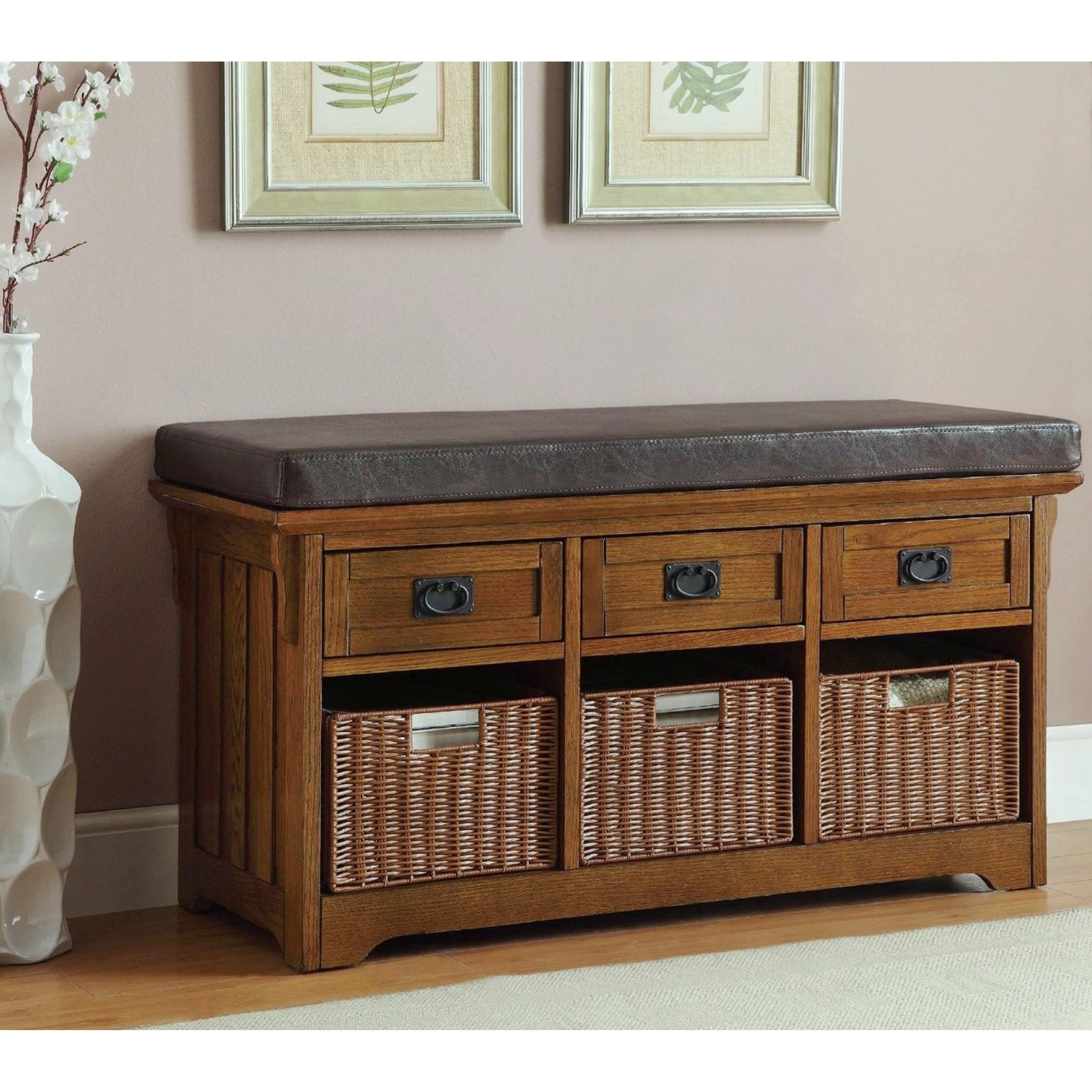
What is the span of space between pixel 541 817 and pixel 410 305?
3.11 feet

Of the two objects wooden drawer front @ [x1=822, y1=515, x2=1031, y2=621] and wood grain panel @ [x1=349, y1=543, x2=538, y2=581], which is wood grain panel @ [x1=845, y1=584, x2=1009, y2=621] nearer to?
wooden drawer front @ [x1=822, y1=515, x2=1031, y2=621]

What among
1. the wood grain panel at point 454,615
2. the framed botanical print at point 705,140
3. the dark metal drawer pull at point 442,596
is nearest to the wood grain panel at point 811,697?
the wood grain panel at point 454,615

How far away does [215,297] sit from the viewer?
313 centimetres

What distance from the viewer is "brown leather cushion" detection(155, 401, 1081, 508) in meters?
2.71

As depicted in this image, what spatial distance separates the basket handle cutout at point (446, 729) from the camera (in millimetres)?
2828

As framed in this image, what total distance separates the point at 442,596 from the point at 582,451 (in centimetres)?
31

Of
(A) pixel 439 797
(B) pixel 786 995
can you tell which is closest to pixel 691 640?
(A) pixel 439 797

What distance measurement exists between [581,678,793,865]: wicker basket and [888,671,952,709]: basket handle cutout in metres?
0.21

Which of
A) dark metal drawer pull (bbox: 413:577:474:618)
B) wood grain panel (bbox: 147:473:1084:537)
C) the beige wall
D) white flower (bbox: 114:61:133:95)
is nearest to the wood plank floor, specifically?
the beige wall

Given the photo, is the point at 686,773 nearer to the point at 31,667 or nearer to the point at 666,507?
the point at 666,507

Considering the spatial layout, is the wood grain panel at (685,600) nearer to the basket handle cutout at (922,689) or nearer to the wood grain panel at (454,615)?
the wood grain panel at (454,615)

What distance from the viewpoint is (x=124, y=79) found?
2936 millimetres

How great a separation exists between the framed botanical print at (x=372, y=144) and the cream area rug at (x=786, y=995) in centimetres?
131
